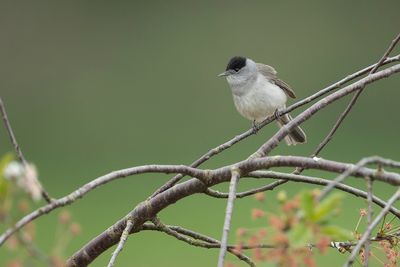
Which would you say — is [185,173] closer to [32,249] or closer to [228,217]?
[228,217]

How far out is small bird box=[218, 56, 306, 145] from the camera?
3.46 meters

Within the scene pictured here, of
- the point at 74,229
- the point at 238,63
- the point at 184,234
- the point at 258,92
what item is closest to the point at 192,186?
the point at 184,234

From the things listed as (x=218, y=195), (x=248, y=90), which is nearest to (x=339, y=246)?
(x=218, y=195)

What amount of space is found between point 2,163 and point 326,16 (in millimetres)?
8667

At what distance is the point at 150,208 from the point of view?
4.81ft

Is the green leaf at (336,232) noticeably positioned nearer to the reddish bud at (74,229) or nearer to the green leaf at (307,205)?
the green leaf at (307,205)

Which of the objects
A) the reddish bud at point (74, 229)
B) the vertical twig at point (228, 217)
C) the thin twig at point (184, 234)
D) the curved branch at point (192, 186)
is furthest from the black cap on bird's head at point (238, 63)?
the reddish bud at point (74, 229)

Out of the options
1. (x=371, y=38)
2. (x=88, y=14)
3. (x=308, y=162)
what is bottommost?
(x=308, y=162)

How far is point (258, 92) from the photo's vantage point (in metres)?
3.47

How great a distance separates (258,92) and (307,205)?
8.32 feet

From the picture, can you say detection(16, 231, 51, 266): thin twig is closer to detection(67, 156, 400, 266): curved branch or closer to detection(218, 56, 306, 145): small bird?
detection(67, 156, 400, 266): curved branch

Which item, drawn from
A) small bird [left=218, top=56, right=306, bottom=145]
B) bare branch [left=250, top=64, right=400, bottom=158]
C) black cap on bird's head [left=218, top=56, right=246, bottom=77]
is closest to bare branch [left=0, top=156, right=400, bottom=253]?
bare branch [left=250, top=64, right=400, bottom=158]

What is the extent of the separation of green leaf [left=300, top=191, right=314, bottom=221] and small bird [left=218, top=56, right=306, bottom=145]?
2449 mm

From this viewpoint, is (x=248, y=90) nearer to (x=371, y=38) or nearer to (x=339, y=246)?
(x=339, y=246)
